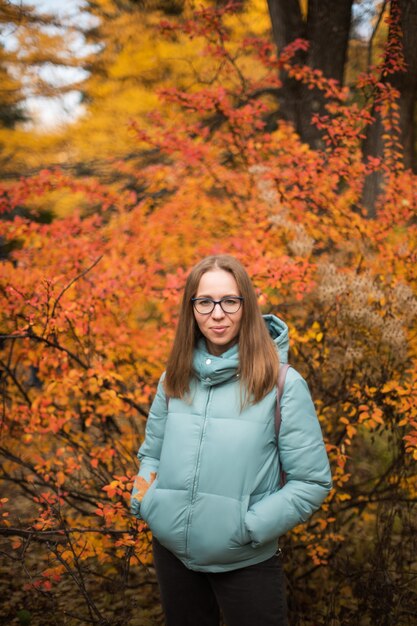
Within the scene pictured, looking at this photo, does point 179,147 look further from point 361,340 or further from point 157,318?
point 361,340

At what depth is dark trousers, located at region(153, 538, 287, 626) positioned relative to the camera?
2.02 m

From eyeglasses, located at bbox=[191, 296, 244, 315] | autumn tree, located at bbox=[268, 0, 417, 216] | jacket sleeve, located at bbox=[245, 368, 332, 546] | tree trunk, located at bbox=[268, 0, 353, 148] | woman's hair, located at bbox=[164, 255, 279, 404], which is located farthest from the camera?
tree trunk, located at bbox=[268, 0, 353, 148]

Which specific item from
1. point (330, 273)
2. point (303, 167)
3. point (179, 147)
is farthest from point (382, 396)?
point (179, 147)

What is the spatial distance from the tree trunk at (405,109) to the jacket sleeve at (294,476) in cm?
378

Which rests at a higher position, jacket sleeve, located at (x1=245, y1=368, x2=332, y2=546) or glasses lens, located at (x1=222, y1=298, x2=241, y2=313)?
glasses lens, located at (x1=222, y1=298, x2=241, y2=313)

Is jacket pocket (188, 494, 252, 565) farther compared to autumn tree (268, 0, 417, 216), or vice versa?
autumn tree (268, 0, 417, 216)

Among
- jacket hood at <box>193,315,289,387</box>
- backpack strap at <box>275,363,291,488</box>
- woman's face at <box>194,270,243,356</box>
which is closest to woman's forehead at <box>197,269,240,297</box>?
woman's face at <box>194,270,243,356</box>

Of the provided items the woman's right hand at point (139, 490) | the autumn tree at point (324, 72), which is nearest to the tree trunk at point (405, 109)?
the autumn tree at point (324, 72)

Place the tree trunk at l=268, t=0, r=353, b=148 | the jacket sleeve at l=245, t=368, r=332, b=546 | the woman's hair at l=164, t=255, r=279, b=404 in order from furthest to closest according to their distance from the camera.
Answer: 1. the tree trunk at l=268, t=0, r=353, b=148
2. the woman's hair at l=164, t=255, r=279, b=404
3. the jacket sleeve at l=245, t=368, r=332, b=546

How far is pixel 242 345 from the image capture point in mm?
2168

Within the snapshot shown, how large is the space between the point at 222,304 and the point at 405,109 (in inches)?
183

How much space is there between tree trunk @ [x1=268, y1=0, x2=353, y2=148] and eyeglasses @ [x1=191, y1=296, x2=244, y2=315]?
434cm

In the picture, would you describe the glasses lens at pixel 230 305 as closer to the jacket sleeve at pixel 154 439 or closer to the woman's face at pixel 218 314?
the woman's face at pixel 218 314

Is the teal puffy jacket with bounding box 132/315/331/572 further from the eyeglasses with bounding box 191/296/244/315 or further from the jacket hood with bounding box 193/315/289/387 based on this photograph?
the eyeglasses with bounding box 191/296/244/315
